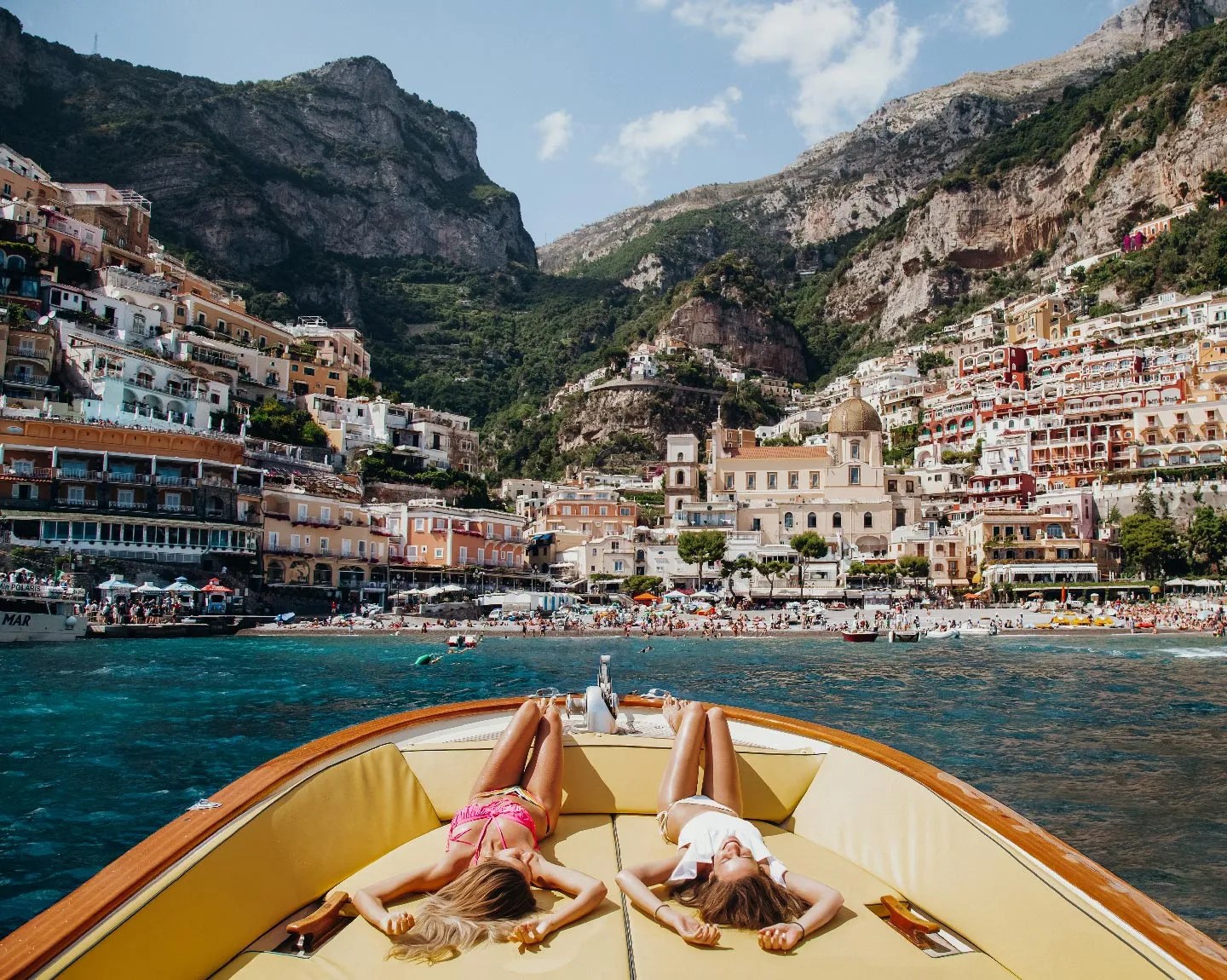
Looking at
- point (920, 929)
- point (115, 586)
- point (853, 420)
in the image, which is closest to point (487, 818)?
point (920, 929)

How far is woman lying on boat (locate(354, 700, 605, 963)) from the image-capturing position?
3.42 m

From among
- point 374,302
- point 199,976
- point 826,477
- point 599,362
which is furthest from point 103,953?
point 374,302

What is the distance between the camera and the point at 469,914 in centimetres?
351

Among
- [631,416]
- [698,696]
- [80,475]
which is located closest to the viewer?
[698,696]

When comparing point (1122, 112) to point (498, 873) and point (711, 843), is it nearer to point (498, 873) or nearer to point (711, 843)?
point (711, 843)

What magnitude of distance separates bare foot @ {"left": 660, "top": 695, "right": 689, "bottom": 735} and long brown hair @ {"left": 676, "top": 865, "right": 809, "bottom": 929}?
1.23 meters

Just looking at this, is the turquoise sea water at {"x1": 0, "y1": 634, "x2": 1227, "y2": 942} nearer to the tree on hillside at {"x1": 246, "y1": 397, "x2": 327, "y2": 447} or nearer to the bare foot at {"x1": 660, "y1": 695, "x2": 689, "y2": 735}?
the bare foot at {"x1": 660, "y1": 695, "x2": 689, "y2": 735}

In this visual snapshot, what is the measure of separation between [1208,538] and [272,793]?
187ft

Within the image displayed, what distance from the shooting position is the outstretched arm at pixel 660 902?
342 cm

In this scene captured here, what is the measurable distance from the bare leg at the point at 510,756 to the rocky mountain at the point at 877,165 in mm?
139841

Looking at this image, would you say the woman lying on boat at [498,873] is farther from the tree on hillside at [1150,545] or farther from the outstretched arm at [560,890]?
the tree on hillside at [1150,545]

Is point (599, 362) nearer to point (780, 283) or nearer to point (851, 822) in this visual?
point (780, 283)

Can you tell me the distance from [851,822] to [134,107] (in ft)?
418

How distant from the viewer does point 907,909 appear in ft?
12.7
